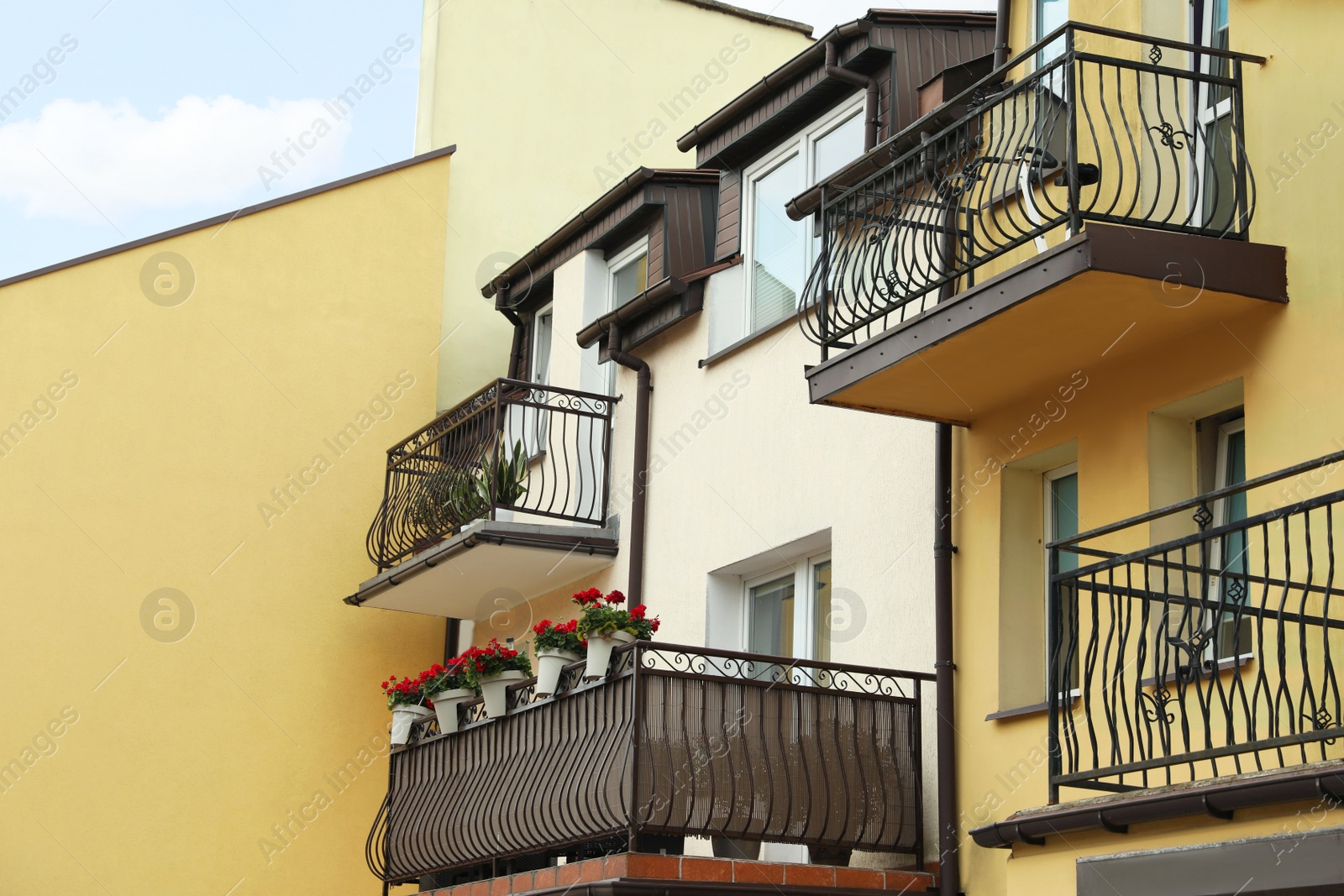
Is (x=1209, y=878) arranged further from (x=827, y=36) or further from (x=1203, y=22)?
(x=827, y=36)

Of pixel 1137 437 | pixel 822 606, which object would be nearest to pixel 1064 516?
pixel 1137 437

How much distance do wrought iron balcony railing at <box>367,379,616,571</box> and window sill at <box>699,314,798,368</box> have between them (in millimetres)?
1629

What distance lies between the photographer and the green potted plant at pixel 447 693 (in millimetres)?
12258

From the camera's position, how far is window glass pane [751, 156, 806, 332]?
12508mm

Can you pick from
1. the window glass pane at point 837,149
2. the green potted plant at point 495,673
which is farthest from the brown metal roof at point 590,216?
the green potted plant at point 495,673

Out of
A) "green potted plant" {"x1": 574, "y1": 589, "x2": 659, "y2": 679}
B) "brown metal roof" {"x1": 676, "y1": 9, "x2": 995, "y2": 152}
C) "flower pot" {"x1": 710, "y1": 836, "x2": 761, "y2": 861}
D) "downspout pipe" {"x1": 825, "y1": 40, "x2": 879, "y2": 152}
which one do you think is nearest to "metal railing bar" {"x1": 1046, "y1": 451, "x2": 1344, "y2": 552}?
"green potted plant" {"x1": 574, "y1": 589, "x2": 659, "y2": 679}

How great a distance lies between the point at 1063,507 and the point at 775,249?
4.11 m

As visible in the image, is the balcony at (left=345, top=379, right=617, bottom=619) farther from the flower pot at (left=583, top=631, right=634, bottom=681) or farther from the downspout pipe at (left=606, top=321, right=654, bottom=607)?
the flower pot at (left=583, top=631, right=634, bottom=681)

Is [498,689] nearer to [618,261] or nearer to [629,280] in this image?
[629,280]

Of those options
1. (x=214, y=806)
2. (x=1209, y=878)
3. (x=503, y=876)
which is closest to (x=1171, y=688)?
(x=1209, y=878)

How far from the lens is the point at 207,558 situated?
15.5 metres

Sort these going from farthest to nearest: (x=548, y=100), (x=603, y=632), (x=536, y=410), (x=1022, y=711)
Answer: (x=548, y=100), (x=536, y=410), (x=603, y=632), (x=1022, y=711)

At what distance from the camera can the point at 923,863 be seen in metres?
9.62

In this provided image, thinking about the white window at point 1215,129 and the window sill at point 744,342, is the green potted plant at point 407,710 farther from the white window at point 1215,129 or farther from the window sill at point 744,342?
the white window at point 1215,129
